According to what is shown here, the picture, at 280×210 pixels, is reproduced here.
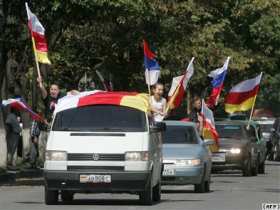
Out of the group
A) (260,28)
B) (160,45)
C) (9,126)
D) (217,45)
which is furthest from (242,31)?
(9,126)

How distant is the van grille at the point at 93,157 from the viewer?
17.7 m

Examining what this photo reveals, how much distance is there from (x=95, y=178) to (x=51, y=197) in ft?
3.05

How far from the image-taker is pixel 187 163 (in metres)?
22.4

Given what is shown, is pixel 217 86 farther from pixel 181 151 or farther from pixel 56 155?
pixel 56 155

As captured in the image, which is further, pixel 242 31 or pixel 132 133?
pixel 242 31

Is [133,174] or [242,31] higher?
[242,31]

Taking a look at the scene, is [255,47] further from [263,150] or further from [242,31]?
[263,150]

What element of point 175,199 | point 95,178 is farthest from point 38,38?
point 95,178

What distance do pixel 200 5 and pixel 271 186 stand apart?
19.6 metres

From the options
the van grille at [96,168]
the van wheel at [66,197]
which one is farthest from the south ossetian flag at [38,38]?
the van grille at [96,168]

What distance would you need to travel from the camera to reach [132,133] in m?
18.1

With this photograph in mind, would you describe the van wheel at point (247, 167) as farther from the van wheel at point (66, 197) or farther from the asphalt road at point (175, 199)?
the van wheel at point (66, 197)

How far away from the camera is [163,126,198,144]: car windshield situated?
2356cm
